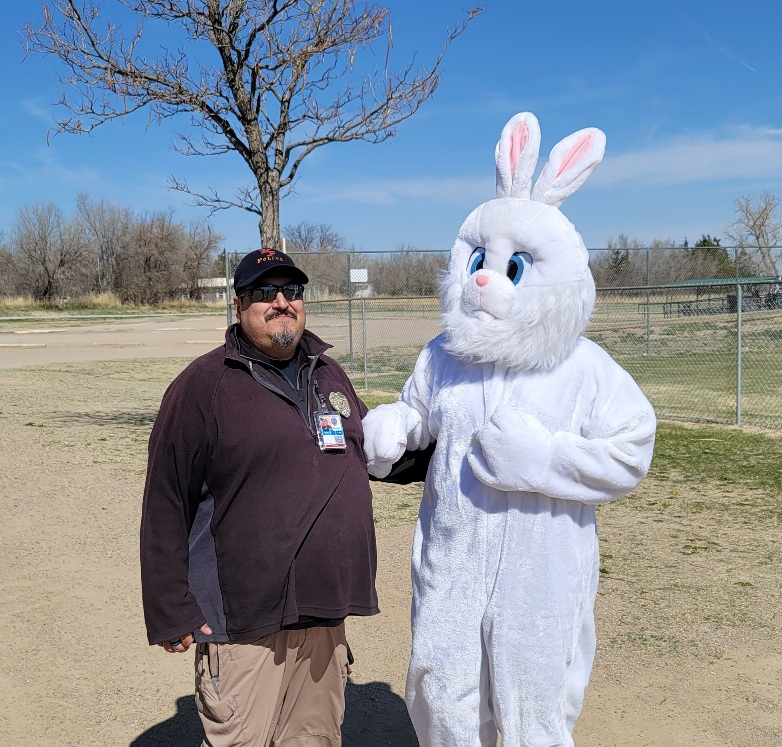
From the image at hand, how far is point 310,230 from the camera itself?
2611 inches

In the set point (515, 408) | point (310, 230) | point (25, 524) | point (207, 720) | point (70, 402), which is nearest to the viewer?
point (515, 408)

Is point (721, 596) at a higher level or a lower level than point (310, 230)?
lower

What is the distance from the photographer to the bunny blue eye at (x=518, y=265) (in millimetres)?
2547

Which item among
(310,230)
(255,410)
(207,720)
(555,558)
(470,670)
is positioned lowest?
(207,720)

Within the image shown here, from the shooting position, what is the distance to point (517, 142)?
2697mm

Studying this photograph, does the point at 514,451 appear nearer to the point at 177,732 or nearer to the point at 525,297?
the point at 525,297

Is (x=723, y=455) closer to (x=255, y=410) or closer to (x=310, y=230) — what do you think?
(x=255, y=410)

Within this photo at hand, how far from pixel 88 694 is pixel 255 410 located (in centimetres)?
205

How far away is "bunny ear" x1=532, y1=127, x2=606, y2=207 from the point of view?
2.62 meters

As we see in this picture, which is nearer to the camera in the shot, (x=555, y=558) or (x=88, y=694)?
(x=555, y=558)

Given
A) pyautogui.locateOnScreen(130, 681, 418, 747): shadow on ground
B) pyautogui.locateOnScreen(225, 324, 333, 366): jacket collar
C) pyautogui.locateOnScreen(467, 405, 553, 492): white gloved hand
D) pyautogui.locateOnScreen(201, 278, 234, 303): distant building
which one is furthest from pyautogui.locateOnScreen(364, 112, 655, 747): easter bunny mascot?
pyautogui.locateOnScreen(201, 278, 234, 303): distant building

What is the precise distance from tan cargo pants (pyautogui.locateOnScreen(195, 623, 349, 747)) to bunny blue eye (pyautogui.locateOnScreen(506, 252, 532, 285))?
1.27 meters

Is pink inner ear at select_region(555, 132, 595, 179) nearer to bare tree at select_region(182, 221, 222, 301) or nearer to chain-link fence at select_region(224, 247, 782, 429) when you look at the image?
chain-link fence at select_region(224, 247, 782, 429)

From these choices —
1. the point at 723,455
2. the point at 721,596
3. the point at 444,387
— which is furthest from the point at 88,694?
the point at 723,455
